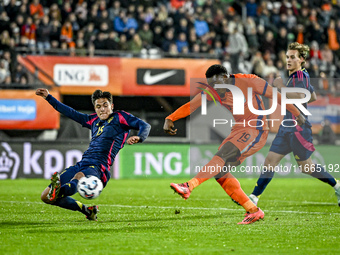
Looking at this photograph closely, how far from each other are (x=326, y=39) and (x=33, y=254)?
19.8 meters

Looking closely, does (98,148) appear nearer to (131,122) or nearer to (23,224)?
(131,122)

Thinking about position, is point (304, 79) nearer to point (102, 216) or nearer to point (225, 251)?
point (102, 216)

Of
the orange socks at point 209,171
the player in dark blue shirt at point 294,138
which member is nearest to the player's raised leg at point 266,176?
the player in dark blue shirt at point 294,138

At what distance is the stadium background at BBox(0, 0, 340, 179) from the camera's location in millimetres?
17125

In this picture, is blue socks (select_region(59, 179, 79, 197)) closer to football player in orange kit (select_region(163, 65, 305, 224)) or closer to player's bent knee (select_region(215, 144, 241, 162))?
football player in orange kit (select_region(163, 65, 305, 224))

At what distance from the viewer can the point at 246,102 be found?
7855mm

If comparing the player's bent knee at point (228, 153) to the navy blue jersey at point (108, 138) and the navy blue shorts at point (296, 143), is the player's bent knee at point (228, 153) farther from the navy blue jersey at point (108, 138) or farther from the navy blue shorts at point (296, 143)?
the navy blue shorts at point (296, 143)

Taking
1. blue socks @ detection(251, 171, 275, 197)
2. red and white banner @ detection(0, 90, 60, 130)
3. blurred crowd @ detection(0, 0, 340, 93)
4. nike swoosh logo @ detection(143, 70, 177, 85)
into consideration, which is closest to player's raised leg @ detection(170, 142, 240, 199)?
blue socks @ detection(251, 171, 275, 197)

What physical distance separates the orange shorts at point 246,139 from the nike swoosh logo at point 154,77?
10.4 metres

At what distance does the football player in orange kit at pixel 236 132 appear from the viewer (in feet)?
24.7

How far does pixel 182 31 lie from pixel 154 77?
9.85 ft

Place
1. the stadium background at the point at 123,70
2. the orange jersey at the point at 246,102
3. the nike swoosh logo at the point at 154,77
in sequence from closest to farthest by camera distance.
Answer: the orange jersey at the point at 246,102, the stadium background at the point at 123,70, the nike swoosh logo at the point at 154,77

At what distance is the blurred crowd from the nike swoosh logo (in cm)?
70

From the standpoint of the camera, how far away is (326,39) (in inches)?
917
